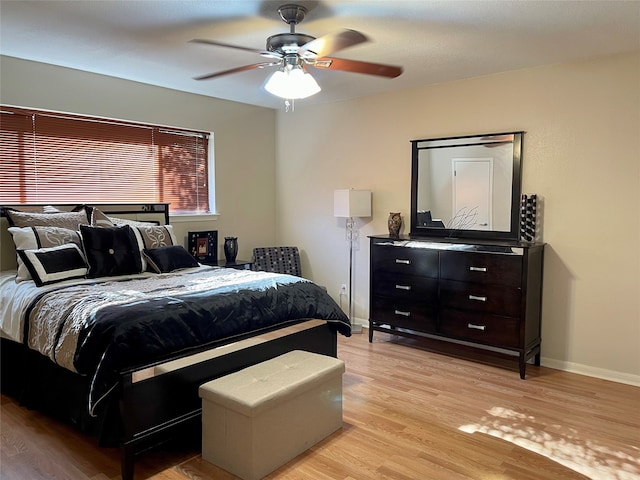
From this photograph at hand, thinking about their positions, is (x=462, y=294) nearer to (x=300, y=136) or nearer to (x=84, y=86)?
(x=300, y=136)

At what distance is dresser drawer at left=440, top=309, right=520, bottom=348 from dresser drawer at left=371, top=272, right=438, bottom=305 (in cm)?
20

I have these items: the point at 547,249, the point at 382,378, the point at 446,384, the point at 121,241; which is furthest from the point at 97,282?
the point at 547,249

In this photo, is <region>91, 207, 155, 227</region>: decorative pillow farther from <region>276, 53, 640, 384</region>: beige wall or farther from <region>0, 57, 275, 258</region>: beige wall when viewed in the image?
<region>276, 53, 640, 384</region>: beige wall

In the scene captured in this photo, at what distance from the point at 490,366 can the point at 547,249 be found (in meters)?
1.06

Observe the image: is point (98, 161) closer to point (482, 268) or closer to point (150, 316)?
point (150, 316)

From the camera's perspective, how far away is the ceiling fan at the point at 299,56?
106 inches

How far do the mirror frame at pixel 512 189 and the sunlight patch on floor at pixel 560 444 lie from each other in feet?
A: 5.10

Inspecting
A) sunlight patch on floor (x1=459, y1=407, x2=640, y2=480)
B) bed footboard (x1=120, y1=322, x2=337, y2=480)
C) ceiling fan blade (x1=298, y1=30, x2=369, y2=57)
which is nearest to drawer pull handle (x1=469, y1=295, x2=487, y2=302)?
sunlight patch on floor (x1=459, y1=407, x2=640, y2=480)

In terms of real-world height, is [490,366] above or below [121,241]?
below

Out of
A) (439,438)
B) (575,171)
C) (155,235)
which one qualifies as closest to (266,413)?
(439,438)

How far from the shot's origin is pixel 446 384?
3666 millimetres

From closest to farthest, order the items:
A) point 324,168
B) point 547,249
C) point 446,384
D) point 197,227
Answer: point 446,384, point 547,249, point 197,227, point 324,168

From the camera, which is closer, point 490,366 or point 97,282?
point 97,282

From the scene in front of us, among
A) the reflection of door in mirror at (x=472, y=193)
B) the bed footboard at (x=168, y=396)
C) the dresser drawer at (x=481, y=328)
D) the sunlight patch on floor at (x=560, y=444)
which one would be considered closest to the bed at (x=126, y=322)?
the bed footboard at (x=168, y=396)
